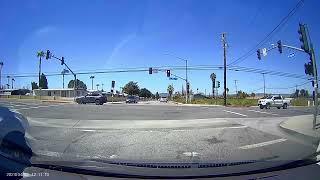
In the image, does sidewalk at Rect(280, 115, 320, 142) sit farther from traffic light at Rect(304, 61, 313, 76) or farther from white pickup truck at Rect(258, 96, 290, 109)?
white pickup truck at Rect(258, 96, 290, 109)

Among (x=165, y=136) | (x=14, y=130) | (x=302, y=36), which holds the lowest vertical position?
(x=165, y=136)

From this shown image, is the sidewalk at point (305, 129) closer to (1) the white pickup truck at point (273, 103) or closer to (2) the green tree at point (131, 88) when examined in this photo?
(1) the white pickup truck at point (273, 103)

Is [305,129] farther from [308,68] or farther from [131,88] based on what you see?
[131,88]

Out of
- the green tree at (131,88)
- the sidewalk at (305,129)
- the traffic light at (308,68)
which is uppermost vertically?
the green tree at (131,88)

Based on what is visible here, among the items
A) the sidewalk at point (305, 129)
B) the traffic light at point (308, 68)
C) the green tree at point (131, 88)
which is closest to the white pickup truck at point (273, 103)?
the sidewalk at point (305, 129)

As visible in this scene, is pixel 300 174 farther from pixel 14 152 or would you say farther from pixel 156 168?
pixel 14 152

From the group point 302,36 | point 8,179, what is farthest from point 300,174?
point 302,36

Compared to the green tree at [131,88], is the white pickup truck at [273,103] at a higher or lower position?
lower

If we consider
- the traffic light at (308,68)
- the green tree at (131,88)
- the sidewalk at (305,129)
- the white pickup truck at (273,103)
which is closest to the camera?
the sidewalk at (305,129)

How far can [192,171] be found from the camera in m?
3.96

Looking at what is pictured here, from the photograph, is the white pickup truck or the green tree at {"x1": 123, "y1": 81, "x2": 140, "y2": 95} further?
the green tree at {"x1": 123, "y1": 81, "x2": 140, "y2": 95}

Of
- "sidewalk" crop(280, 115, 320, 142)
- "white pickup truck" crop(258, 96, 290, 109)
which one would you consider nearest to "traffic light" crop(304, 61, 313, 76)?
"sidewalk" crop(280, 115, 320, 142)

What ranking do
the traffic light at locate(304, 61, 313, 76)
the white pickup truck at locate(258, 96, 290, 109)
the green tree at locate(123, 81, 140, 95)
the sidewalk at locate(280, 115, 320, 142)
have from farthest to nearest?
the green tree at locate(123, 81, 140, 95)
the white pickup truck at locate(258, 96, 290, 109)
the traffic light at locate(304, 61, 313, 76)
the sidewalk at locate(280, 115, 320, 142)

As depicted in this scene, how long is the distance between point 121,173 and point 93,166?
1.21 feet
